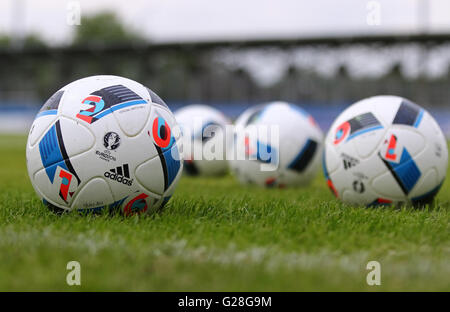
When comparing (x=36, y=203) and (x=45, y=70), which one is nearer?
(x=36, y=203)

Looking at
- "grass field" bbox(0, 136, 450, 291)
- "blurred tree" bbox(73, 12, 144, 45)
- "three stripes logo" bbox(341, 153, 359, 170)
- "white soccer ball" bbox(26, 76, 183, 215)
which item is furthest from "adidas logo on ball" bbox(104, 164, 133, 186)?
"blurred tree" bbox(73, 12, 144, 45)

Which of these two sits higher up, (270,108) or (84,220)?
(270,108)

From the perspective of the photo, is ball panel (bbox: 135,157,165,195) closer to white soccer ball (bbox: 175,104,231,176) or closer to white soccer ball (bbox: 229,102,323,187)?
white soccer ball (bbox: 229,102,323,187)

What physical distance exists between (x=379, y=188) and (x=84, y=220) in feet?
9.21

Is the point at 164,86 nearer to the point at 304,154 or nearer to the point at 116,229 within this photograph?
the point at 304,154

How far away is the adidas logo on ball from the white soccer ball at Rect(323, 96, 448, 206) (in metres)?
2.28

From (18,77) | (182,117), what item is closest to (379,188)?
(182,117)

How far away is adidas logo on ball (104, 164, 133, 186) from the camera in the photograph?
3869 millimetres

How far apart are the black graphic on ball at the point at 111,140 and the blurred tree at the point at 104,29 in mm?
69511

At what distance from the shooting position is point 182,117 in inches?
383

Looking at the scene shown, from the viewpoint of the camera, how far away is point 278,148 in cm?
735

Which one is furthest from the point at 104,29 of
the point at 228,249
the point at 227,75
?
the point at 228,249

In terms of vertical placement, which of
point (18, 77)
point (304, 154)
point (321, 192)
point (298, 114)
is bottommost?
point (321, 192)
